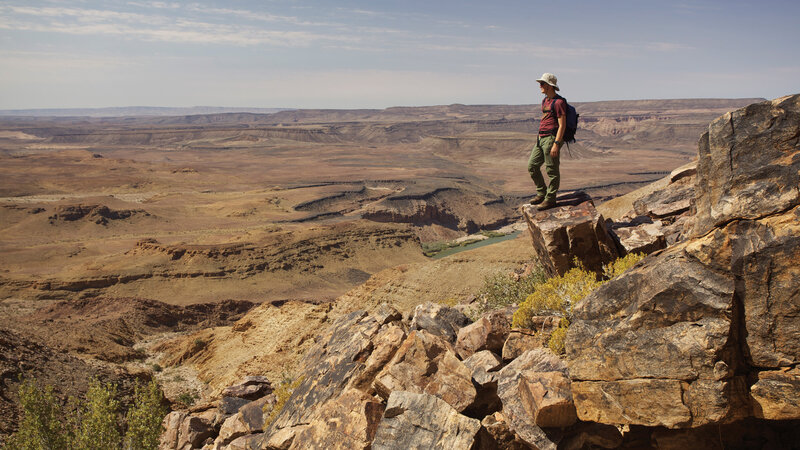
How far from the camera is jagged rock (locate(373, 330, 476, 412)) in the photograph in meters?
6.83

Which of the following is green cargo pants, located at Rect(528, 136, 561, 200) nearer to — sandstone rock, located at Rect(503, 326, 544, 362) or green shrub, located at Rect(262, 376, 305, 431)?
sandstone rock, located at Rect(503, 326, 544, 362)

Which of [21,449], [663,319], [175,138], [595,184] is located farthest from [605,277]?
[175,138]

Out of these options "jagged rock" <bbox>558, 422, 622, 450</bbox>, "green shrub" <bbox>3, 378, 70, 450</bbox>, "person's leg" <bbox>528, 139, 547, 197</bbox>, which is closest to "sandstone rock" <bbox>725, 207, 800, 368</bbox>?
"jagged rock" <bbox>558, 422, 622, 450</bbox>

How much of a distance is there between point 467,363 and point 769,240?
13.8ft

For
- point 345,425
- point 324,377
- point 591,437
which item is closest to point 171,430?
point 324,377

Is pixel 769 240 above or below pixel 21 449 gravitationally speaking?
above

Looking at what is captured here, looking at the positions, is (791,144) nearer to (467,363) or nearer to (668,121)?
(467,363)

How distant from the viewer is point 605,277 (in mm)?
9039

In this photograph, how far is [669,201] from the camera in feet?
44.1

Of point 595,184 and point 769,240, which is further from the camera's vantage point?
point 595,184

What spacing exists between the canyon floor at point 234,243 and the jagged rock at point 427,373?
12107mm

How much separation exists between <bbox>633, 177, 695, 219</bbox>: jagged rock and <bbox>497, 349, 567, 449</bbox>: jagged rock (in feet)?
25.6

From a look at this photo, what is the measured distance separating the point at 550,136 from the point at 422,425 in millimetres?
5789

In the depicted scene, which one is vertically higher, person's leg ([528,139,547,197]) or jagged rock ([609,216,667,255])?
person's leg ([528,139,547,197])
